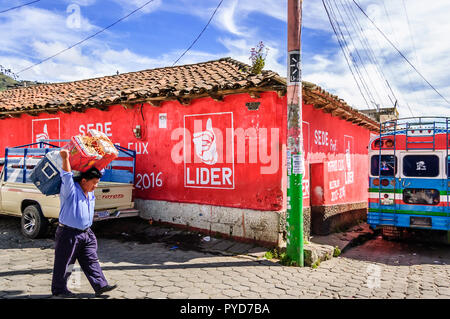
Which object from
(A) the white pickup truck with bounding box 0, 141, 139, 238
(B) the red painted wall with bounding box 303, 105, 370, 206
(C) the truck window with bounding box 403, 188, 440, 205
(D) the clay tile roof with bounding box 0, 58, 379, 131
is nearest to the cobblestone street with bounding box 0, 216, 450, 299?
(A) the white pickup truck with bounding box 0, 141, 139, 238

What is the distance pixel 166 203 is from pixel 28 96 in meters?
8.85

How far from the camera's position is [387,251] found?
8.10m

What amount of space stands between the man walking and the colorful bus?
21.2 feet

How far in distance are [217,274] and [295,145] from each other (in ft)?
8.62

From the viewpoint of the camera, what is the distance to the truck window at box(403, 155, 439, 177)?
25.5 ft

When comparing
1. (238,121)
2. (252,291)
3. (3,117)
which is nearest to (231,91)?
(238,121)

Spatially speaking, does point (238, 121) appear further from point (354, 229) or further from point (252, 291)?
point (354, 229)

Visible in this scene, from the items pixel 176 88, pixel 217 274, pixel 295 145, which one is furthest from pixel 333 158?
pixel 217 274

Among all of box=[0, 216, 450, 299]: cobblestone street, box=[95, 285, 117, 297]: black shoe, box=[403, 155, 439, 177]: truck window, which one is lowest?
box=[0, 216, 450, 299]: cobblestone street

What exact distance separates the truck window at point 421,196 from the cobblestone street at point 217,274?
3.93 feet

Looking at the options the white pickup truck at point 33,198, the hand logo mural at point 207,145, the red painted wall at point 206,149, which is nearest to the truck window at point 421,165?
the red painted wall at point 206,149

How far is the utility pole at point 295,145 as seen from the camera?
6160 mm

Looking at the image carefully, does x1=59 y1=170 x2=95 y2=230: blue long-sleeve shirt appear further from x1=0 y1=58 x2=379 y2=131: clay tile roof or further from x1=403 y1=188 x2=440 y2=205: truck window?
x1=403 y1=188 x2=440 y2=205: truck window

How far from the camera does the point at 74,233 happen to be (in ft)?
13.8
